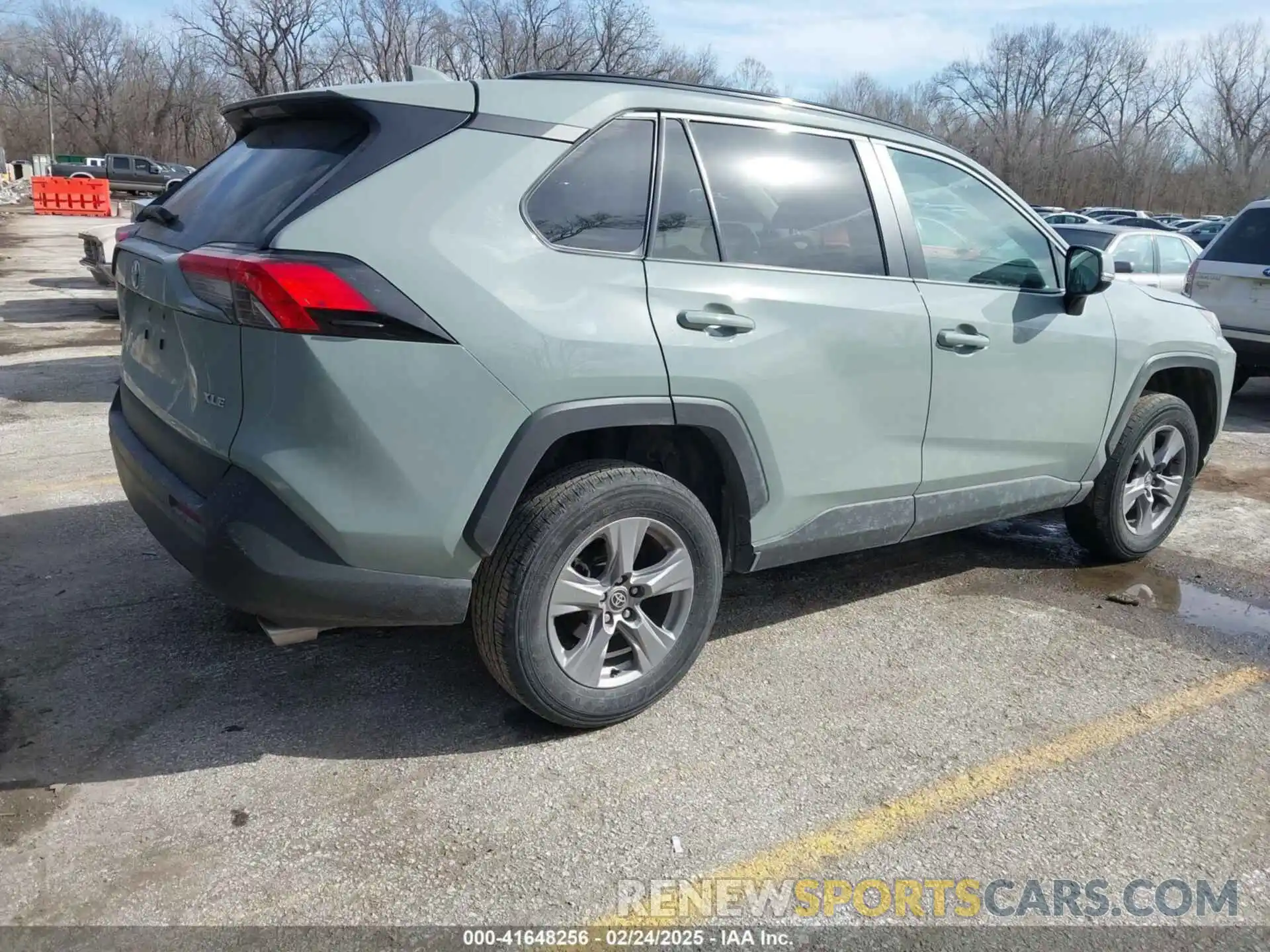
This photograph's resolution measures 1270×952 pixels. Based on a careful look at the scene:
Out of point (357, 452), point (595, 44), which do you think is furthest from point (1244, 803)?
point (595, 44)

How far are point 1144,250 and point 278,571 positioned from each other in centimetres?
1110

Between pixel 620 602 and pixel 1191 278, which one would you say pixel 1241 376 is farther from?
pixel 620 602

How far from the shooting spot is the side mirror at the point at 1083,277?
429 cm

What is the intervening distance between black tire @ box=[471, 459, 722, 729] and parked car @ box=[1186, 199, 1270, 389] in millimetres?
7665

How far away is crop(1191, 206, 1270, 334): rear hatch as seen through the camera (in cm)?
900

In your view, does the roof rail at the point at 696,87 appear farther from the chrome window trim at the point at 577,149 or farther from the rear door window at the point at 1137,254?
the rear door window at the point at 1137,254

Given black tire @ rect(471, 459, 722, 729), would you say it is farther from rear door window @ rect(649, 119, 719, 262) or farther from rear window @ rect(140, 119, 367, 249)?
A: rear window @ rect(140, 119, 367, 249)

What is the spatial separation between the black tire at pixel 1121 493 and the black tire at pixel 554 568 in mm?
2500

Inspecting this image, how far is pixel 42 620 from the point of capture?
3977 millimetres

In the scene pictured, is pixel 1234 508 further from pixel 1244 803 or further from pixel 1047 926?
pixel 1047 926

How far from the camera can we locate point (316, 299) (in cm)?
263

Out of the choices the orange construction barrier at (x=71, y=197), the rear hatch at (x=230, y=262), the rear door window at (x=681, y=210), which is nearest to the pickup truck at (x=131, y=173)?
the orange construction barrier at (x=71, y=197)

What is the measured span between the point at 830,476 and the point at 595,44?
57.1 metres

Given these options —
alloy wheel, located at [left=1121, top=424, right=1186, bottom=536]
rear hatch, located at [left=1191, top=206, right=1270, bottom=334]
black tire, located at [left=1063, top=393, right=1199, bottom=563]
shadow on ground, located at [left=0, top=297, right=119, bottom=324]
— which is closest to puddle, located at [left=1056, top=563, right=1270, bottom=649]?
black tire, located at [left=1063, top=393, right=1199, bottom=563]
